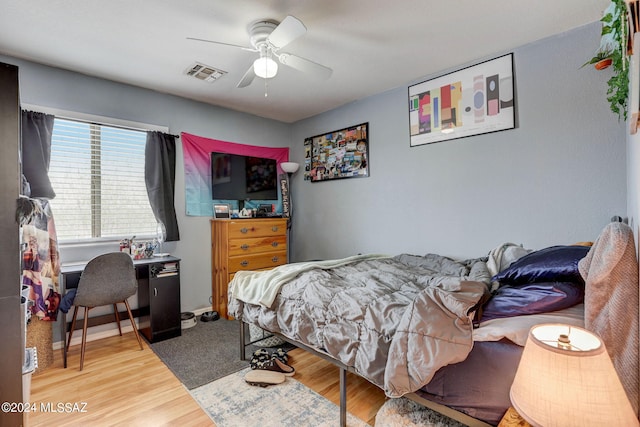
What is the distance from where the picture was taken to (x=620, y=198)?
2.17 m

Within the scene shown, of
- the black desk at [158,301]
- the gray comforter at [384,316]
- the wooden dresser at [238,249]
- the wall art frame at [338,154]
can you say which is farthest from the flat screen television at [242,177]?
the gray comforter at [384,316]

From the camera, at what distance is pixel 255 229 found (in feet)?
12.4

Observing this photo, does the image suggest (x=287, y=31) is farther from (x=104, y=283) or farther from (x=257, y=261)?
(x=257, y=261)

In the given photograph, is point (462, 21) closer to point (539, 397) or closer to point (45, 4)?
point (539, 397)

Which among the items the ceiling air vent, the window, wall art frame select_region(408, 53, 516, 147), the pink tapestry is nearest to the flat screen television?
the pink tapestry

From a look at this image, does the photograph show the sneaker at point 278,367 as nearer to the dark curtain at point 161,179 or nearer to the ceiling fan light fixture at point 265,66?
the dark curtain at point 161,179

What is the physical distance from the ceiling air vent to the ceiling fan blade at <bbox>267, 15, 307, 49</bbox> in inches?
44.1

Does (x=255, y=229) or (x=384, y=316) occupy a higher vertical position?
(x=255, y=229)

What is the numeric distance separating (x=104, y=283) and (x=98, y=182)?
1.14 meters

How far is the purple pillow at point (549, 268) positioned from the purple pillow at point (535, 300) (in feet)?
0.15

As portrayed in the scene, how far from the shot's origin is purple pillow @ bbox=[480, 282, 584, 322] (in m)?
1.31

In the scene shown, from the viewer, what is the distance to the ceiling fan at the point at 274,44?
6.20 ft

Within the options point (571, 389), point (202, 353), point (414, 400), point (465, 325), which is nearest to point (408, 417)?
point (414, 400)

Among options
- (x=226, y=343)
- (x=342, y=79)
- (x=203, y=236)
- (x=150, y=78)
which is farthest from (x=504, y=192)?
(x=150, y=78)
